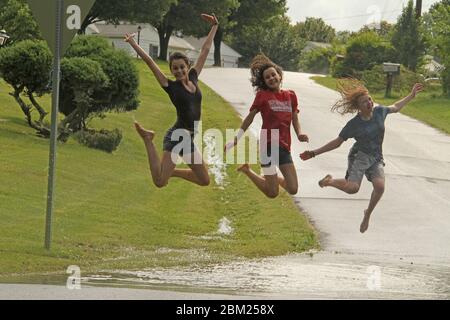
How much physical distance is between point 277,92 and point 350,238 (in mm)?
13633

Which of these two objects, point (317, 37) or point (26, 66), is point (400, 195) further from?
point (317, 37)

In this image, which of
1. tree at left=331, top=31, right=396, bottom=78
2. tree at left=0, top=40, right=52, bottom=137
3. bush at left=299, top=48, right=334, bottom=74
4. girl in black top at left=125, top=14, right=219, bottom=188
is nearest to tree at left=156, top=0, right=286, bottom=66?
tree at left=331, top=31, right=396, bottom=78

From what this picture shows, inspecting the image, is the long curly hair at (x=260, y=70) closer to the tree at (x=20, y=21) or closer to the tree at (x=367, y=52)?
the tree at (x=367, y=52)

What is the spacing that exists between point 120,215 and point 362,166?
466 inches

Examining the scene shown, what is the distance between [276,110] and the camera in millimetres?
14625

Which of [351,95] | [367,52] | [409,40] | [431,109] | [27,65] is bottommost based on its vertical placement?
[431,109]

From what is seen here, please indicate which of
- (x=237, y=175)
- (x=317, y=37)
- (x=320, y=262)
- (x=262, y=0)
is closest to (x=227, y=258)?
(x=320, y=262)

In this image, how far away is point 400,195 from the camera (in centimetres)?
3177

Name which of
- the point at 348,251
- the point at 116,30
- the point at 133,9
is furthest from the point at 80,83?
the point at 116,30

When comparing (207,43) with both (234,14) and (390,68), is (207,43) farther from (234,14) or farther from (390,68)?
(234,14)

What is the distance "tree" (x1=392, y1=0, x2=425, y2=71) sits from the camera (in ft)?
119

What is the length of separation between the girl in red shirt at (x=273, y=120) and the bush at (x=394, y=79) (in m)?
7.96

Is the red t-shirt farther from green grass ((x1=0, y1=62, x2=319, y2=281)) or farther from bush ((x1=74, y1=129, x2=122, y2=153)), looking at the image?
bush ((x1=74, y1=129, x2=122, y2=153))

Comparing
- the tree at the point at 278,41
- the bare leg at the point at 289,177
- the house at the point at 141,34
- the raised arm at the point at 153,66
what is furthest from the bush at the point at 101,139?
the house at the point at 141,34
